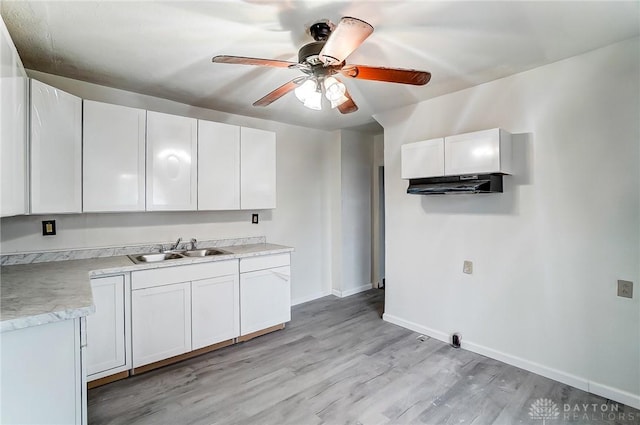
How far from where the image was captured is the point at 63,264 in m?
2.53

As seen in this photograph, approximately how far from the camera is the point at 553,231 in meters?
2.53

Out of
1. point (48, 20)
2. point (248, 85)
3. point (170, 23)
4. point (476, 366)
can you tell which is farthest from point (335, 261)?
point (48, 20)

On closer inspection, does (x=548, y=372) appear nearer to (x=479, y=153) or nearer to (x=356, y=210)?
(x=479, y=153)

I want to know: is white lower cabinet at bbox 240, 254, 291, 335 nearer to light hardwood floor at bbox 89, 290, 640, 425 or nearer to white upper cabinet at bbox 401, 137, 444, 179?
light hardwood floor at bbox 89, 290, 640, 425

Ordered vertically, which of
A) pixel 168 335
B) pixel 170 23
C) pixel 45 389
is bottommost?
pixel 168 335

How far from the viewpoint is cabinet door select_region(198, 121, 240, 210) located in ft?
10.4

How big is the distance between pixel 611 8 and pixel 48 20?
3.25 m

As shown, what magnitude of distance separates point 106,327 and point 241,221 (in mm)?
1794

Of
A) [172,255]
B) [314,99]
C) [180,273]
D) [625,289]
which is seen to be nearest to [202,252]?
[172,255]

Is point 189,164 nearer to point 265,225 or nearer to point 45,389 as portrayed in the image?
point 265,225

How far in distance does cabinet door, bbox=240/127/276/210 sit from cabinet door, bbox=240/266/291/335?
2.56ft

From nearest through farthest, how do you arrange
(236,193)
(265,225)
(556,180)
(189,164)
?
(556,180), (189,164), (236,193), (265,225)

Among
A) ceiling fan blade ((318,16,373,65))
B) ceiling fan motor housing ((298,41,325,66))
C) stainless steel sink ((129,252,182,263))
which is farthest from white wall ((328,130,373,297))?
ceiling fan blade ((318,16,373,65))

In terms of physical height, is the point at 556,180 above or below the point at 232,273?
above
